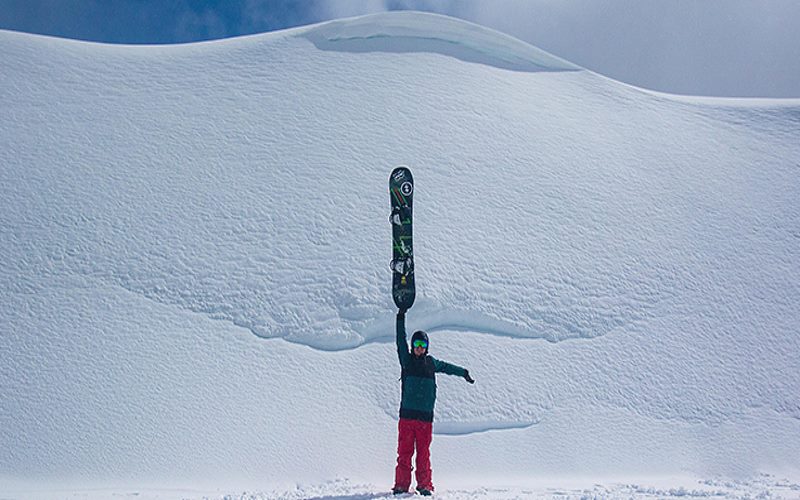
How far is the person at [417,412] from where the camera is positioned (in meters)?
5.36

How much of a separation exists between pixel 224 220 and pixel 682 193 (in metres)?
6.94

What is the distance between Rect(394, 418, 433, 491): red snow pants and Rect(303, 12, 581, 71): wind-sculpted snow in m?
11.0

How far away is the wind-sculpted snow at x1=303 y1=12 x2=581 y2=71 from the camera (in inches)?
605

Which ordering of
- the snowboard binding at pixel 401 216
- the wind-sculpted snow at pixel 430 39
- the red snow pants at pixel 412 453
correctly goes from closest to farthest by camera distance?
the red snow pants at pixel 412 453 < the snowboard binding at pixel 401 216 < the wind-sculpted snow at pixel 430 39

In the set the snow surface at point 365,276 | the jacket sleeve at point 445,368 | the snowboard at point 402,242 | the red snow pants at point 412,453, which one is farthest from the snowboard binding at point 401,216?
the snow surface at point 365,276

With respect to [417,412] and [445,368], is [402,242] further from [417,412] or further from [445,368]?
[417,412]

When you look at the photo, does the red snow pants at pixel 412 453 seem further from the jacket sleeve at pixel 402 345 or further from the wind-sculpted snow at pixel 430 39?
the wind-sculpted snow at pixel 430 39

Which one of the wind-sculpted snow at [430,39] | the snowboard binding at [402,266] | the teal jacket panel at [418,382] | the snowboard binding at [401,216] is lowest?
the teal jacket panel at [418,382]

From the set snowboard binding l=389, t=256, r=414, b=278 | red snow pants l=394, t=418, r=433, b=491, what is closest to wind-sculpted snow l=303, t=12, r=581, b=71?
snowboard binding l=389, t=256, r=414, b=278

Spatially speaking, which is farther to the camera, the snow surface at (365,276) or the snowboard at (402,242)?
the snow surface at (365,276)

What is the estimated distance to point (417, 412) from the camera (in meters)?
5.46

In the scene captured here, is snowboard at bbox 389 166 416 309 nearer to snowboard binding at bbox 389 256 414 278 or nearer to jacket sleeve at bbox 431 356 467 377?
snowboard binding at bbox 389 256 414 278

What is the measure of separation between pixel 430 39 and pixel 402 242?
10244 mm

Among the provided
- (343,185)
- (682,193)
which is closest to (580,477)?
(343,185)
